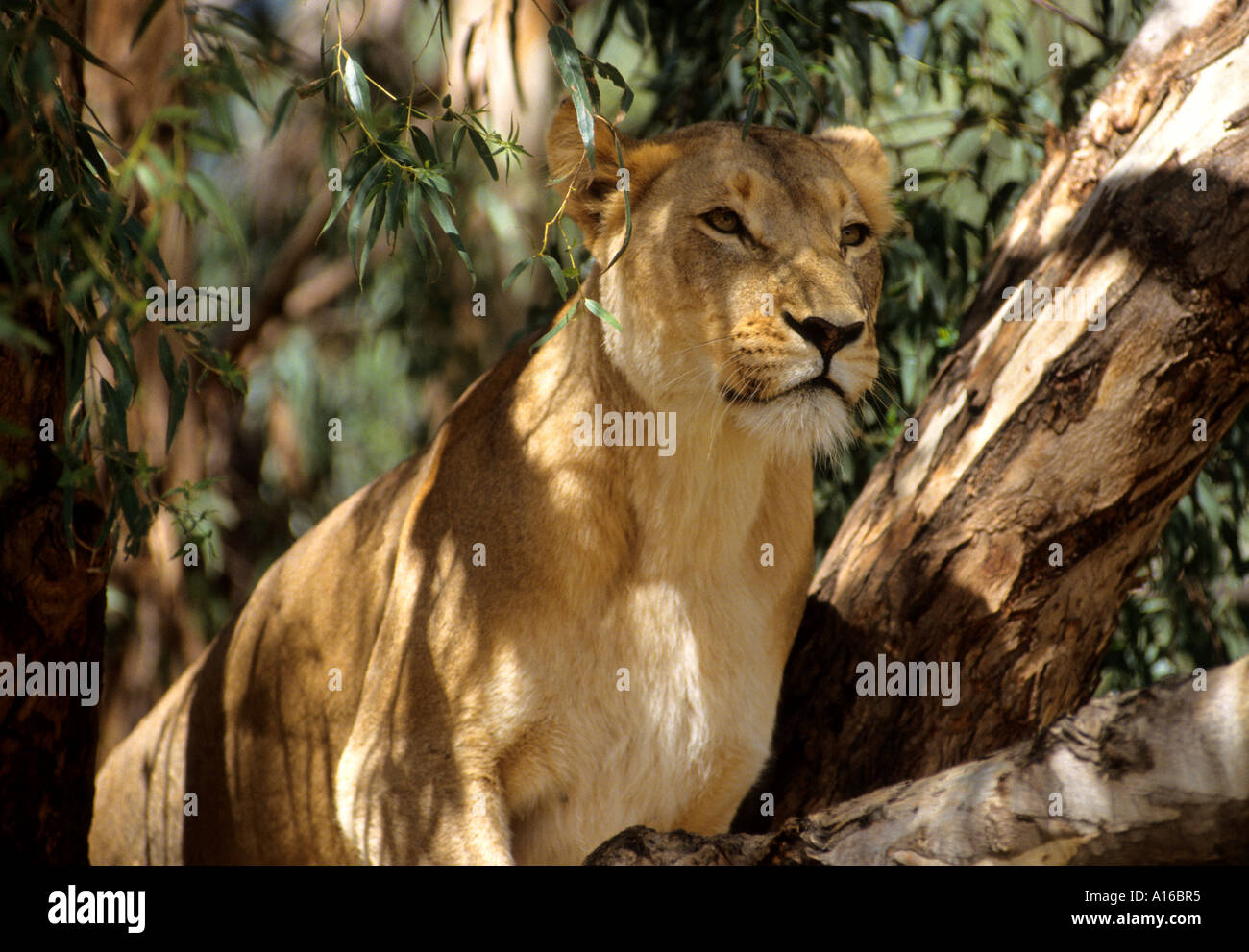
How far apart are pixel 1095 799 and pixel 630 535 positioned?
1.50m

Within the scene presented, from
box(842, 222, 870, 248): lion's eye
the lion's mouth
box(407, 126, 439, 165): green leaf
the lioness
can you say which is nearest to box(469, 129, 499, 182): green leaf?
box(407, 126, 439, 165): green leaf

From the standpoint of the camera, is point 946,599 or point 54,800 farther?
point 946,599

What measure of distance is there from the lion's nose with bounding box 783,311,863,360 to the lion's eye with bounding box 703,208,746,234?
1.12 ft

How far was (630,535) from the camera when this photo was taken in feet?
10.9

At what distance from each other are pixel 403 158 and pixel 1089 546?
6.26 ft

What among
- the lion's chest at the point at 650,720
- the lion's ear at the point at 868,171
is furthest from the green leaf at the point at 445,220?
the lion's ear at the point at 868,171

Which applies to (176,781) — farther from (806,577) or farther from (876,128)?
(876,128)

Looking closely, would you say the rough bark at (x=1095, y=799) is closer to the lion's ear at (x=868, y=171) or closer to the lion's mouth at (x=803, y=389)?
the lion's mouth at (x=803, y=389)

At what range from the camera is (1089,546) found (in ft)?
11.0

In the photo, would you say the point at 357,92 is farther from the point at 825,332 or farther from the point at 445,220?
the point at 825,332

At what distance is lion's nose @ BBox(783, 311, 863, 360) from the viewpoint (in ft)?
9.51

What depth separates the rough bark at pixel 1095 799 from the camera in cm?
193
